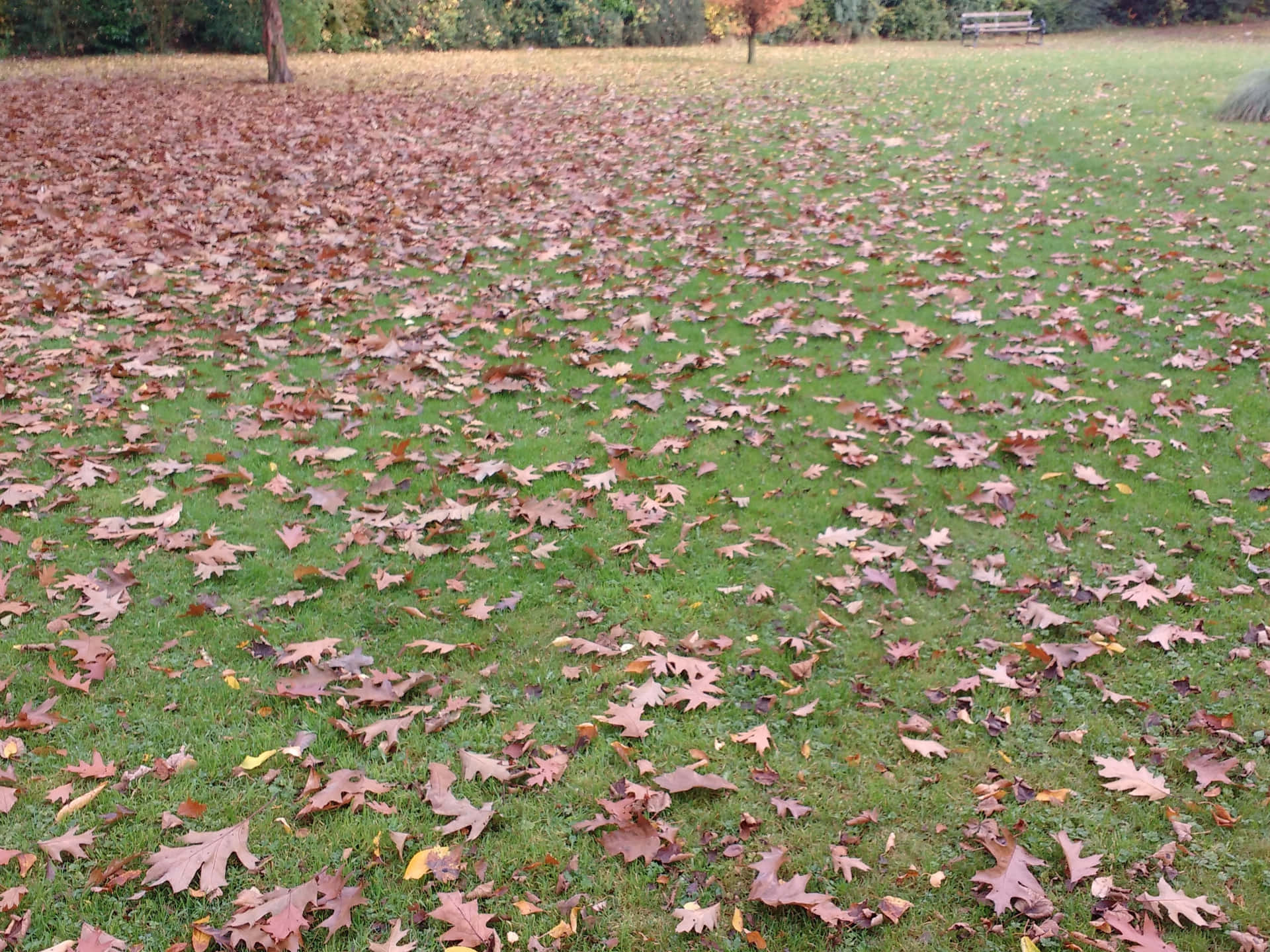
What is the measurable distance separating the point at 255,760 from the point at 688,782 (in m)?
1.67

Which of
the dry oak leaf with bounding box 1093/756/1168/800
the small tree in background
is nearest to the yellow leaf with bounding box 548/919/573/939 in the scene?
the dry oak leaf with bounding box 1093/756/1168/800

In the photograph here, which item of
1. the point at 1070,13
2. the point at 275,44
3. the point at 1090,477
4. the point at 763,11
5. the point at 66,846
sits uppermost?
the point at 1070,13

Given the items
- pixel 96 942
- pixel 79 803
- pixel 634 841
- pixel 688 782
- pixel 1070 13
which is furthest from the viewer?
pixel 1070 13

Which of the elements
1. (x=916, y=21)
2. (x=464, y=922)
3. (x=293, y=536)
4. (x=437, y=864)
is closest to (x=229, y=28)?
(x=916, y=21)

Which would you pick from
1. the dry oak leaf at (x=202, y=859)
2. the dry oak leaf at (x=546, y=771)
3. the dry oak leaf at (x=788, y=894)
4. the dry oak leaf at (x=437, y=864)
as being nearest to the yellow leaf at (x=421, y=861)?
the dry oak leaf at (x=437, y=864)

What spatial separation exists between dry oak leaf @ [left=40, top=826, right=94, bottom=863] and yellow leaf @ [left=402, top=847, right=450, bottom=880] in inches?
43.8

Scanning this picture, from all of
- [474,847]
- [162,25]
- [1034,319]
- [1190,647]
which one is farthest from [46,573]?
[162,25]

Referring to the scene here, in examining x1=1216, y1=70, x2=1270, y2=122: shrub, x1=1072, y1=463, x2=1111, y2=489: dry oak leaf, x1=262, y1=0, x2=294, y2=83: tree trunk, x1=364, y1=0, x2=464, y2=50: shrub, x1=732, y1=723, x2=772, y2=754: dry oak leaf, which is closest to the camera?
x1=732, y1=723, x2=772, y2=754: dry oak leaf

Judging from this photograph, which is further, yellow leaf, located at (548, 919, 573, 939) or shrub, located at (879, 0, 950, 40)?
shrub, located at (879, 0, 950, 40)

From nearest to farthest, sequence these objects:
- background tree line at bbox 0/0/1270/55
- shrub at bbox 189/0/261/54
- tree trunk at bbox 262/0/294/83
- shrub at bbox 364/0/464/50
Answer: tree trunk at bbox 262/0/294/83 < background tree line at bbox 0/0/1270/55 < shrub at bbox 189/0/261/54 < shrub at bbox 364/0/464/50

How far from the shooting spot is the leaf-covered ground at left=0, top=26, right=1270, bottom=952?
10.3 ft

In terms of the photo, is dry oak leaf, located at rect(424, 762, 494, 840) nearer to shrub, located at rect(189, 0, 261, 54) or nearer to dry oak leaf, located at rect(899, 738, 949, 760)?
dry oak leaf, located at rect(899, 738, 949, 760)

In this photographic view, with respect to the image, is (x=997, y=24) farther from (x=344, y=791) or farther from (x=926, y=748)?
(x=344, y=791)

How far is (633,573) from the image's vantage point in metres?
4.80
